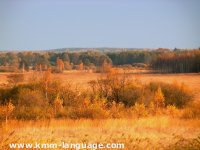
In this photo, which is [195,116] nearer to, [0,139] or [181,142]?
[181,142]

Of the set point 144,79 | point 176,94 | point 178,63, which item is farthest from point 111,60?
point 176,94

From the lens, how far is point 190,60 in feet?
392

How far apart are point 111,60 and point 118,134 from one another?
137 metres

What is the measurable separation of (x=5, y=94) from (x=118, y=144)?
21843 millimetres

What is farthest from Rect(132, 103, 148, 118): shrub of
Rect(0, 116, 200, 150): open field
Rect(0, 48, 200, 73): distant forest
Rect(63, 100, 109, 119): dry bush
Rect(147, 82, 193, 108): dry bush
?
Rect(0, 48, 200, 73): distant forest

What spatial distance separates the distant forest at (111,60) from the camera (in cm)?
12012

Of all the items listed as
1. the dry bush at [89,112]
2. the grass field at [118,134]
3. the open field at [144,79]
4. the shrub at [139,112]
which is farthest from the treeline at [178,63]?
the grass field at [118,134]

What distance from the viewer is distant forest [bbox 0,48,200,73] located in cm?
12012

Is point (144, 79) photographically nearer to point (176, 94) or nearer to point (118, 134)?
point (176, 94)

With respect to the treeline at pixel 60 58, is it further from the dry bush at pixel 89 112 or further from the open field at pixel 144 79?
the dry bush at pixel 89 112

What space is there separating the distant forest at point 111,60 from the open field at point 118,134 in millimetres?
75346

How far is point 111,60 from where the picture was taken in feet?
504

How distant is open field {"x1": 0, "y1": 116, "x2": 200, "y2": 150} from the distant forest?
75346 millimetres

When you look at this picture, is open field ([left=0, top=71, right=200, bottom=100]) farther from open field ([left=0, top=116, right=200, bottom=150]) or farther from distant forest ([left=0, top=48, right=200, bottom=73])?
open field ([left=0, top=116, right=200, bottom=150])
